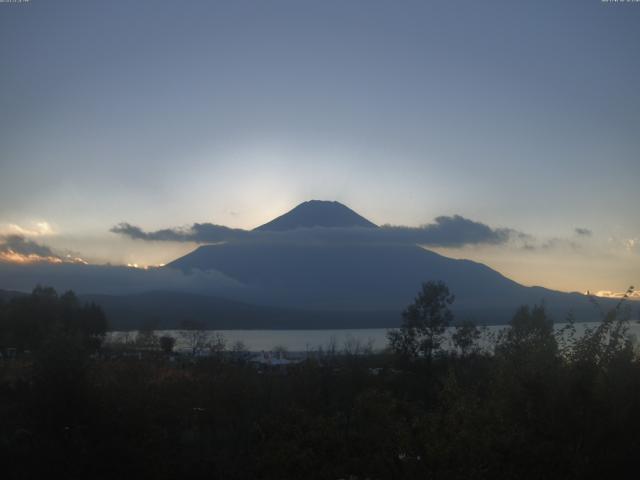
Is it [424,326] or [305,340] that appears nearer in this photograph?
[424,326]

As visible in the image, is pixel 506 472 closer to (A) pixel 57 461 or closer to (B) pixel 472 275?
(A) pixel 57 461

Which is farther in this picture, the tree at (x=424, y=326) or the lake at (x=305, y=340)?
the lake at (x=305, y=340)

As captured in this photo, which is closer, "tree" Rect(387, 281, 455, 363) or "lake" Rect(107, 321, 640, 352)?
"tree" Rect(387, 281, 455, 363)

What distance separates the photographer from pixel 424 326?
114 feet

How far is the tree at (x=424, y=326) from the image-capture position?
34.4 meters

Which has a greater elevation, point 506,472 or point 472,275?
point 472,275

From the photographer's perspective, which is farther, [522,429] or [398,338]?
[398,338]

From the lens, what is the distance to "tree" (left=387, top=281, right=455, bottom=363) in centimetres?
3438

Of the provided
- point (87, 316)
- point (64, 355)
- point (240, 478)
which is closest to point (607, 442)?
point (240, 478)

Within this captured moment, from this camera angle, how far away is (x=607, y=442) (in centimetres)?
884

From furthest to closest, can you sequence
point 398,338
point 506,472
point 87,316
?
point 87,316 < point 398,338 < point 506,472

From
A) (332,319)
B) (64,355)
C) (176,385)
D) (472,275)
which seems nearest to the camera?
(64,355)

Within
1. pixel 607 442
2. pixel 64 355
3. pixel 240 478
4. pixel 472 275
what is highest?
pixel 472 275

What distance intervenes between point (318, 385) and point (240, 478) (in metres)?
10.3
